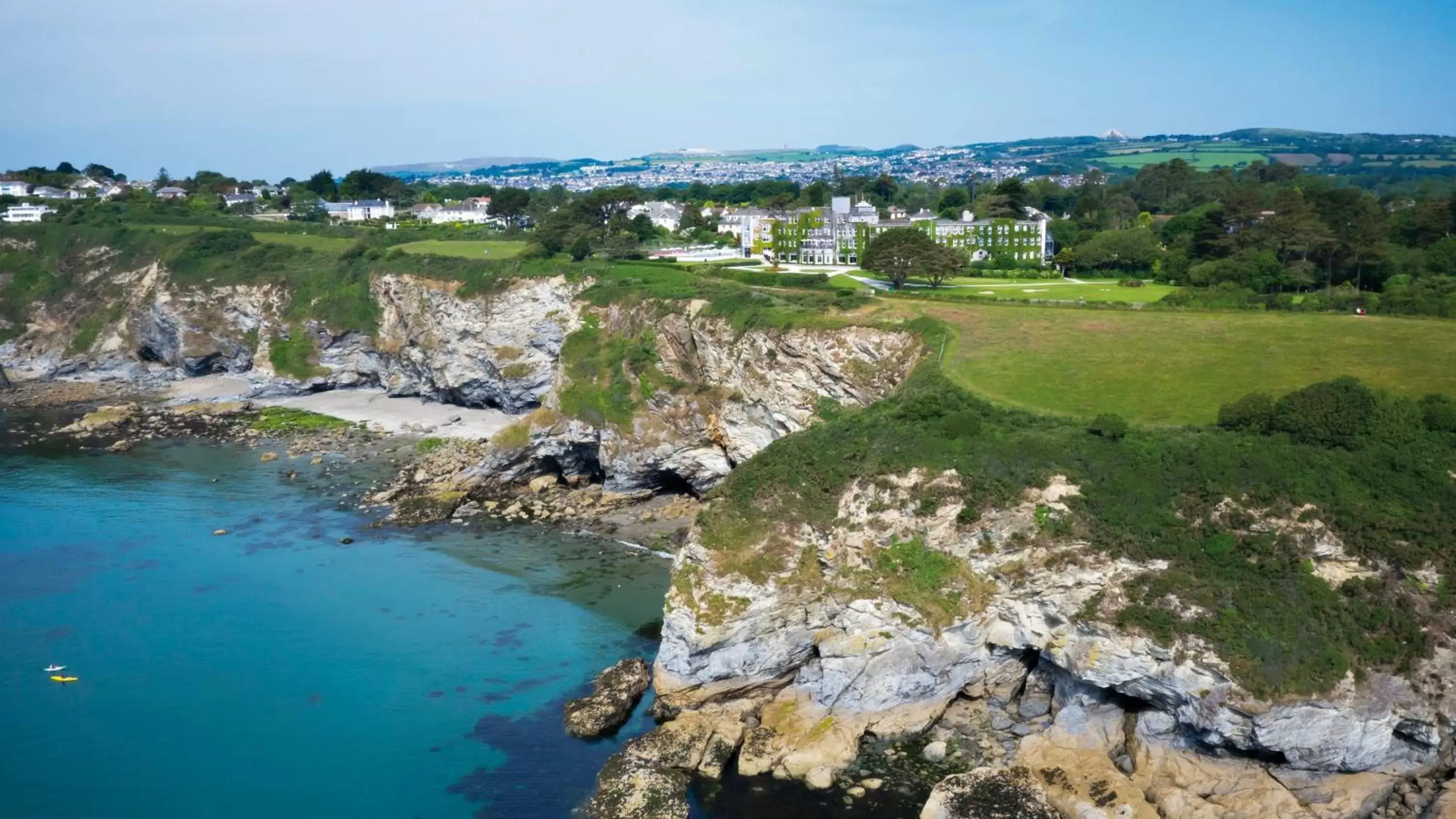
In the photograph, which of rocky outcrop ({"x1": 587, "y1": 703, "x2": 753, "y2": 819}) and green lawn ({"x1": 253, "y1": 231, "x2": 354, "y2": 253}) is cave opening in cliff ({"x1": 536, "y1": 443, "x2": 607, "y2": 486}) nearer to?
rocky outcrop ({"x1": 587, "y1": 703, "x2": 753, "y2": 819})

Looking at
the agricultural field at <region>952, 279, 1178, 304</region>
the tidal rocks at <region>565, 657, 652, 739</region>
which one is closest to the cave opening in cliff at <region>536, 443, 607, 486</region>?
the tidal rocks at <region>565, 657, 652, 739</region>

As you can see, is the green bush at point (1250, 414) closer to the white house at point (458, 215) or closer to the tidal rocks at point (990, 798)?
the tidal rocks at point (990, 798)

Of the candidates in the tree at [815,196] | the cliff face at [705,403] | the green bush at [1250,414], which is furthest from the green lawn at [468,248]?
the green bush at [1250,414]

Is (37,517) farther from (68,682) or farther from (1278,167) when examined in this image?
(1278,167)

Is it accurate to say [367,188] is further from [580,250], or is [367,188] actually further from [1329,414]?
[1329,414]

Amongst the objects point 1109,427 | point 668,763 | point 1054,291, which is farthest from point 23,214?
point 1109,427
